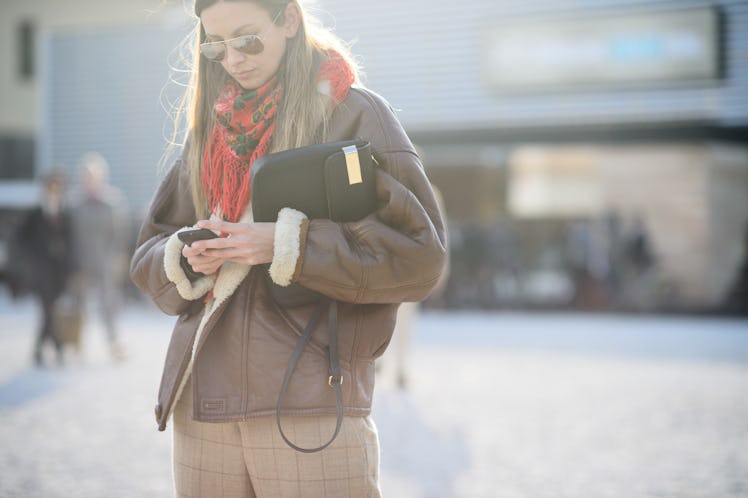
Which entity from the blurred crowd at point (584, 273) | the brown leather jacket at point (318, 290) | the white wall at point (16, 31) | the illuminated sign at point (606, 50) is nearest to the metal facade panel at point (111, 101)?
the white wall at point (16, 31)

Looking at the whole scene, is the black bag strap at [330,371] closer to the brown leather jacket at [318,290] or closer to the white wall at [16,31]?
the brown leather jacket at [318,290]

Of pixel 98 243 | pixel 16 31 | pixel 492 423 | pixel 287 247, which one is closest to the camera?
pixel 287 247

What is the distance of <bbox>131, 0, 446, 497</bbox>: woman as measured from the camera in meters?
1.89

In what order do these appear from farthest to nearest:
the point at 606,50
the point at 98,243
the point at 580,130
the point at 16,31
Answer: the point at 16,31 < the point at 580,130 < the point at 606,50 < the point at 98,243

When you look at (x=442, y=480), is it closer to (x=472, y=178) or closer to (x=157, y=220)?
(x=157, y=220)

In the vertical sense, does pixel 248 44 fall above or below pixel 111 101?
below

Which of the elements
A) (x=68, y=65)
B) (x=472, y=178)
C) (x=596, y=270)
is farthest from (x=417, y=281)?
(x=68, y=65)

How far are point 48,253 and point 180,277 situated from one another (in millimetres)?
8171

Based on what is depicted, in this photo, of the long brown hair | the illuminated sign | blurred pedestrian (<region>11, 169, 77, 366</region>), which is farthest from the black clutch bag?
the illuminated sign

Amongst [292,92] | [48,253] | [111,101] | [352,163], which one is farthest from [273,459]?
[111,101]

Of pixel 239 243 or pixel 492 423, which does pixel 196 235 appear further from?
pixel 492 423

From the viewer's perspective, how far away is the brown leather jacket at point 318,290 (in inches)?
74.0

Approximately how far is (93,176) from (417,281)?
345 inches

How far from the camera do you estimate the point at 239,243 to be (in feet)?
6.15
